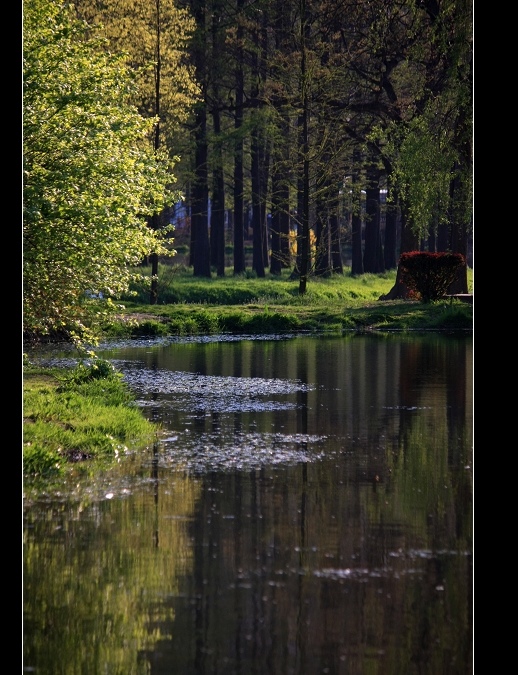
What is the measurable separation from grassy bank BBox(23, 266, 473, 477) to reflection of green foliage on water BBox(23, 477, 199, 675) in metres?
2.26

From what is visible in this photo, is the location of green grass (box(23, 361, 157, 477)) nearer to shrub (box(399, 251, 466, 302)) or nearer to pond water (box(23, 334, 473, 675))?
pond water (box(23, 334, 473, 675))

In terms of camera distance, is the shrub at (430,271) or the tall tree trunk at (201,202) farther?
the tall tree trunk at (201,202)

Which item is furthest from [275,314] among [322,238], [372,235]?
[372,235]

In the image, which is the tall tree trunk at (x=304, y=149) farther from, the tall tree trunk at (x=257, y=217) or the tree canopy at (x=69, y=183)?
the tree canopy at (x=69, y=183)

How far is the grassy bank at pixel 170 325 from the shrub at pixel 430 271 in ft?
2.01

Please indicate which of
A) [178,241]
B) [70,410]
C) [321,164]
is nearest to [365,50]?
[321,164]

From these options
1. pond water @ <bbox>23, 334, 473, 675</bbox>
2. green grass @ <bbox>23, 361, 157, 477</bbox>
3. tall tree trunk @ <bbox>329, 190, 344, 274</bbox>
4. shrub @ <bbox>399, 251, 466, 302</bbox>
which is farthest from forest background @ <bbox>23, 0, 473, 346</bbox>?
pond water @ <bbox>23, 334, 473, 675</bbox>

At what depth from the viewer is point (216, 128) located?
5531 centimetres

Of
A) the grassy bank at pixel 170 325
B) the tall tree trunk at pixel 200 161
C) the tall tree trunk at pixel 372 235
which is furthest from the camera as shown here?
the tall tree trunk at pixel 372 235

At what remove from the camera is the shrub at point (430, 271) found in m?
38.3

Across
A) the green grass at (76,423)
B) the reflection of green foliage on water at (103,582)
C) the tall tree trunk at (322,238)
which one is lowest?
the reflection of green foliage on water at (103,582)

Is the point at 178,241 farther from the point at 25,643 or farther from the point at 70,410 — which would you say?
the point at 25,643

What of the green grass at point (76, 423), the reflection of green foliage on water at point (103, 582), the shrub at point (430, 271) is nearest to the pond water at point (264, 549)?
the reflection of green foliage on water at point (103, 582)

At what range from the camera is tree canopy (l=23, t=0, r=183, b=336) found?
1583 centimetres
